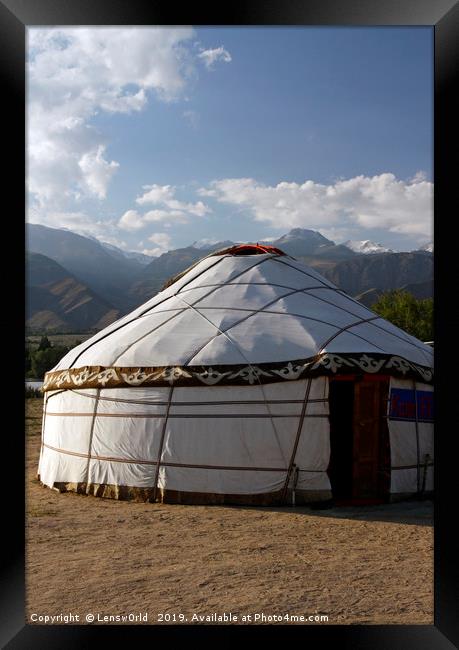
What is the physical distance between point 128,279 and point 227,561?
75.9 m

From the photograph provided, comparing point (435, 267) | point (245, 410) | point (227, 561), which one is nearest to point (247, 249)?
point (245, 410)

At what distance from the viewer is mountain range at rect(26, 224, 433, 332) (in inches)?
2234

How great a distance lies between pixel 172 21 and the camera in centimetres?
259

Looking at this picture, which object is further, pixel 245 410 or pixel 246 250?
pixel 246 250

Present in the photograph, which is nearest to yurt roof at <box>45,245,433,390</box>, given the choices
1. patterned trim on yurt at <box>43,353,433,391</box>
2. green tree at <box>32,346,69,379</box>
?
patterned trim on yurt at <box>43,353,433,391</box>

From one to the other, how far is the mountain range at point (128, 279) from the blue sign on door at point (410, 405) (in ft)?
117

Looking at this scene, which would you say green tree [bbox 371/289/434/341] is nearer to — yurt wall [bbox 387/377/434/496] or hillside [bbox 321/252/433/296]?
yurt wall [bbox 387/377/434/496]

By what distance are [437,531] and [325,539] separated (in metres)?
2.61

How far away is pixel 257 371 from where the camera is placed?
6031 mm

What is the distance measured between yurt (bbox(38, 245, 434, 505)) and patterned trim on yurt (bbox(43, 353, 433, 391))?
1cm

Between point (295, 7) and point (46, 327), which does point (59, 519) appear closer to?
point (295, 7)

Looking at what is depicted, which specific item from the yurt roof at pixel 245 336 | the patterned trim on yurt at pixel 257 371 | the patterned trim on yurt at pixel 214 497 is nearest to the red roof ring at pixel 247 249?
the yurt roof at pixel 245 336

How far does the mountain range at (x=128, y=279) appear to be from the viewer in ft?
186

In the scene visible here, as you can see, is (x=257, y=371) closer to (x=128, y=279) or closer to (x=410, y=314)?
(x=410, y=314)
